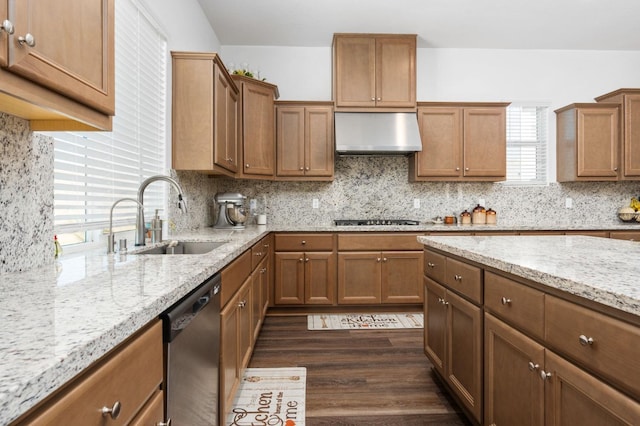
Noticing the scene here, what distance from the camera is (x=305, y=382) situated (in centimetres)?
229

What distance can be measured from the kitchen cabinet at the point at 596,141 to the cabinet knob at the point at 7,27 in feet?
15.7

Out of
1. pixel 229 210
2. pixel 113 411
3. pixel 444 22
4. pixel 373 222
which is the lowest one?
pixel 113 411

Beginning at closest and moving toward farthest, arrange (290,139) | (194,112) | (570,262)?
(570,262)
(194,112)
(290,139)

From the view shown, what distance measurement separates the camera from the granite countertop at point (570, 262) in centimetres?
96

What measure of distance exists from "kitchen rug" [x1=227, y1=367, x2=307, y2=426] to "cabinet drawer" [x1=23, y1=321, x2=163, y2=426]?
1144 mm

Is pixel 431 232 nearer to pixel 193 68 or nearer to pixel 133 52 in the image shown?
pixel 193 68

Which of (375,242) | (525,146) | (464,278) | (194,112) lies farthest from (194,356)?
(525,146)

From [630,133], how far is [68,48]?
503 cm

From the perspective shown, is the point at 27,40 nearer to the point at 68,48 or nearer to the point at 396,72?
the point at 68,48

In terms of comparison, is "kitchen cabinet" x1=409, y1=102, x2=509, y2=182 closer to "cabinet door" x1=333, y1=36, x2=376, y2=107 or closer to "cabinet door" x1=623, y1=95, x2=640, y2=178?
"cabinet door" x1=333, y1=36, x2=376, y2=107

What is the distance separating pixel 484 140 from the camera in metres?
A: 4.06

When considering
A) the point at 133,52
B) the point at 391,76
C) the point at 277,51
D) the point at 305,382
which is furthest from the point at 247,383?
the point at 277,51

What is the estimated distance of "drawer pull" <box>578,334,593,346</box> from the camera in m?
1.00

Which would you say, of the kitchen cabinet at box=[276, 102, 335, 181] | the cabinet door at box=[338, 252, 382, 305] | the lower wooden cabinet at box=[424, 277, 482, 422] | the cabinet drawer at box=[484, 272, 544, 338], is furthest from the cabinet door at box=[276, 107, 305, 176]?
the cabinet drawer at box=[484, 272, 544, 338]
